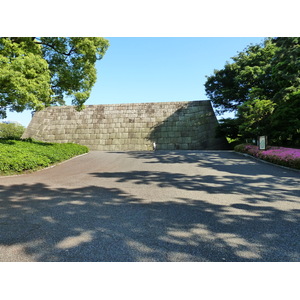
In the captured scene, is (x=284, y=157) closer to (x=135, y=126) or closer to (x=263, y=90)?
(x=263, y=90)

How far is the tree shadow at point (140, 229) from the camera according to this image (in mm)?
2516

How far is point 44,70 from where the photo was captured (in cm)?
1046

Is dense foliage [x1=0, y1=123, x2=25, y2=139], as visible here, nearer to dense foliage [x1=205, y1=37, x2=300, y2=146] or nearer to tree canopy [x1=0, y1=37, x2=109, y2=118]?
tree canopy [x1=0, y1=37, x2=109, y2=118]

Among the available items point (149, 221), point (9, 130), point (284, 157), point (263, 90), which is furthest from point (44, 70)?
point (9, 130)

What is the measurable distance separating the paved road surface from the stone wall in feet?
45.5

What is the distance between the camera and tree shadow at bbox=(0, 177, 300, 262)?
99.0 inches

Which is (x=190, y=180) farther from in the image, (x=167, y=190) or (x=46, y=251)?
(x=46, y=251)

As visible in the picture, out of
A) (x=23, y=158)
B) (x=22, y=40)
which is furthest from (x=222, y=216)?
(x=22, y=40)

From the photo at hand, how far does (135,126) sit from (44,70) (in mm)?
11518

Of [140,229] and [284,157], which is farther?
[284,157]

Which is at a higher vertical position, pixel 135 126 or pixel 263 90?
pixel 263 90

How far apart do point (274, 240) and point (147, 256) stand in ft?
6.04

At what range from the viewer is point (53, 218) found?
3.66 m

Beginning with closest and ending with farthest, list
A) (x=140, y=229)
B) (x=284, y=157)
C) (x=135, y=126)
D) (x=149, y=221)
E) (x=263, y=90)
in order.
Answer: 1. (x=140, y=229)
2. (x=149, y=221)
3. (x=284, y=157)
4. (x=263, y=90)
5. (x=135, y=126)
